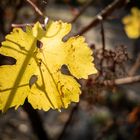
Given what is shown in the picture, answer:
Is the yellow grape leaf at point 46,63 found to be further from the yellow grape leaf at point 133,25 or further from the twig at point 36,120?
the yellow grape leaf at point 133,25

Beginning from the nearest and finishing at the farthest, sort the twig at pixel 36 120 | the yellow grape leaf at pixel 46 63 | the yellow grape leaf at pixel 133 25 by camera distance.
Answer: the yellow grape leaf at pixel 46 63
the twig at pixel 36 120
the yellow grape leaf at pixel 133 25

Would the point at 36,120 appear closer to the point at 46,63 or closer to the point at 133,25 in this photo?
the point at 133,25

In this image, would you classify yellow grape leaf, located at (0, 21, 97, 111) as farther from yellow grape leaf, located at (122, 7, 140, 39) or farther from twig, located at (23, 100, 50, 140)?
yellow grape leaf, located at (122, 7, 140, 39)

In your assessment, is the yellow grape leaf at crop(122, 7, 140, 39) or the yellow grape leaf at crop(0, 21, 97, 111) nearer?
the yellow grape leaf at crop(0, 21, 97, 111)

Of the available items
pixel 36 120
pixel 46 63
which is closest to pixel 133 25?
pixel 36 120

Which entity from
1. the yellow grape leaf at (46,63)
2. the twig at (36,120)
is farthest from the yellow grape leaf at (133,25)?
the yellow grape leaf at (46,63)

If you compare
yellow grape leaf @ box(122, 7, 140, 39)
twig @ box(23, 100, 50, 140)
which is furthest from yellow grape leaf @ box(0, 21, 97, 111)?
yellow grape leaf @ box(122, 7, 140, 39)

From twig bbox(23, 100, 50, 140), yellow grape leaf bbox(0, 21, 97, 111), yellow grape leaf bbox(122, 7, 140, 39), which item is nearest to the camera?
yellow grape leaf bbox(0, 21, 97, 111)

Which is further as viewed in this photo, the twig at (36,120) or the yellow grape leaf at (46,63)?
the twig at (36,120)

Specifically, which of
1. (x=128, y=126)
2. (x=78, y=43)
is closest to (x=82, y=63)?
(x=78, y=43)
